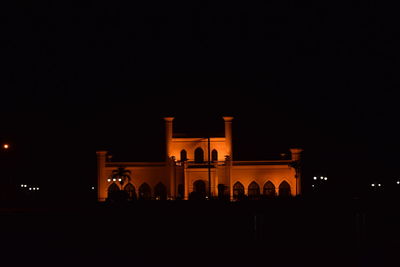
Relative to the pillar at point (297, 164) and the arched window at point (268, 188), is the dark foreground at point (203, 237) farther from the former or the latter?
the arched window at point (268, 188)

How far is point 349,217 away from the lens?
29969mm

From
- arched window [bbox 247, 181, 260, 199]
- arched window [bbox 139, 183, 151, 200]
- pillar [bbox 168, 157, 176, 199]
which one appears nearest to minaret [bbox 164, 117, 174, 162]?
pillar [bbox 168, 157, 176, 199]

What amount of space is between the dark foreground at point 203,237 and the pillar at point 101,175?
77.5 feet

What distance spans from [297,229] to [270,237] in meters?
3.45

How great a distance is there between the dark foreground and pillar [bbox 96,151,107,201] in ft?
77.5

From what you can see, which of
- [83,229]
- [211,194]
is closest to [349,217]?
[83,229]

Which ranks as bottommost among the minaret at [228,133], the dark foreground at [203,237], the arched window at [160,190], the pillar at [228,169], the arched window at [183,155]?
the dark foreground at [203,237]

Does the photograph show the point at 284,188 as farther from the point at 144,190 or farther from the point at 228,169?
the point at 144,190

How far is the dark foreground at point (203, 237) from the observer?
53.4 ft

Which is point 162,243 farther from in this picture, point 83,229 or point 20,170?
point 20,170

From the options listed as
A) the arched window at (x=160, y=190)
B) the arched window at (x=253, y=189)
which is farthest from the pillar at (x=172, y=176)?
the arched window at (x=253, y=189)

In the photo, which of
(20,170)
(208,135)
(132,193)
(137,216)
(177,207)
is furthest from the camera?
(20,170)

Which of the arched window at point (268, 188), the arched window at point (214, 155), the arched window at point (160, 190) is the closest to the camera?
the arched window at point (268, 188)

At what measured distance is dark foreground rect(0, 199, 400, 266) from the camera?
16281mm
